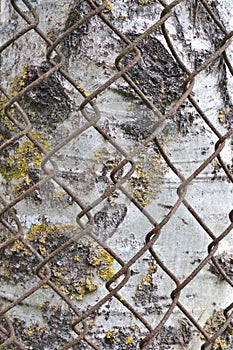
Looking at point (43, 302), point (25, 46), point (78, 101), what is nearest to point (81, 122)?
point (78, 101)

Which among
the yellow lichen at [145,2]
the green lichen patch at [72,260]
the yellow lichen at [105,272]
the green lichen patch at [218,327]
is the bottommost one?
the green lichen patch at [218,327]

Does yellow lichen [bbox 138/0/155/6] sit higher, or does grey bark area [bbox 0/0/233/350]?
yellow lichen [bbox 138/0/155/6]

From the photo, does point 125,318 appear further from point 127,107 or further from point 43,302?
point 127,107

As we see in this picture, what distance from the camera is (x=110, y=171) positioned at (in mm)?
1098

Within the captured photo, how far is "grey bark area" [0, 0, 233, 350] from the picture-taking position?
43.2 inches

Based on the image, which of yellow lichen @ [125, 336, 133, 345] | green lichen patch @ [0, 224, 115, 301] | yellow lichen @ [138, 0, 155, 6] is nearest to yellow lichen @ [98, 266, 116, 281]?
green lichen patch @ [0, 224, 115, 301]

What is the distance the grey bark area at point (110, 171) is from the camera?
1098 millimetres

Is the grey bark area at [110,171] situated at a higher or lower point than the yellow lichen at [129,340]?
higher

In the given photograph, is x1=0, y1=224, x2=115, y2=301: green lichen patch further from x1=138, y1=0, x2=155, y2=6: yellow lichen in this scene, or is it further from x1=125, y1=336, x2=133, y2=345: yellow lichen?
x1=138, y1=0, x2=155, y2=6: yellow lichen

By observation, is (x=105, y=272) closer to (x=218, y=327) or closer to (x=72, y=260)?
(x=72, y=260)

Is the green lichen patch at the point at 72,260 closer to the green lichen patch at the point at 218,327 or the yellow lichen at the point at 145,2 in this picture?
the green lichen patch at the point at 218,327

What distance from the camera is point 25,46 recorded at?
1131 millimetres

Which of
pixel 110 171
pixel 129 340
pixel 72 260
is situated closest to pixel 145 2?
pixel 110 171

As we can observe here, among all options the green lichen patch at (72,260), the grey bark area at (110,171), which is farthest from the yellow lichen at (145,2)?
the green lichen patch at (72,260)
